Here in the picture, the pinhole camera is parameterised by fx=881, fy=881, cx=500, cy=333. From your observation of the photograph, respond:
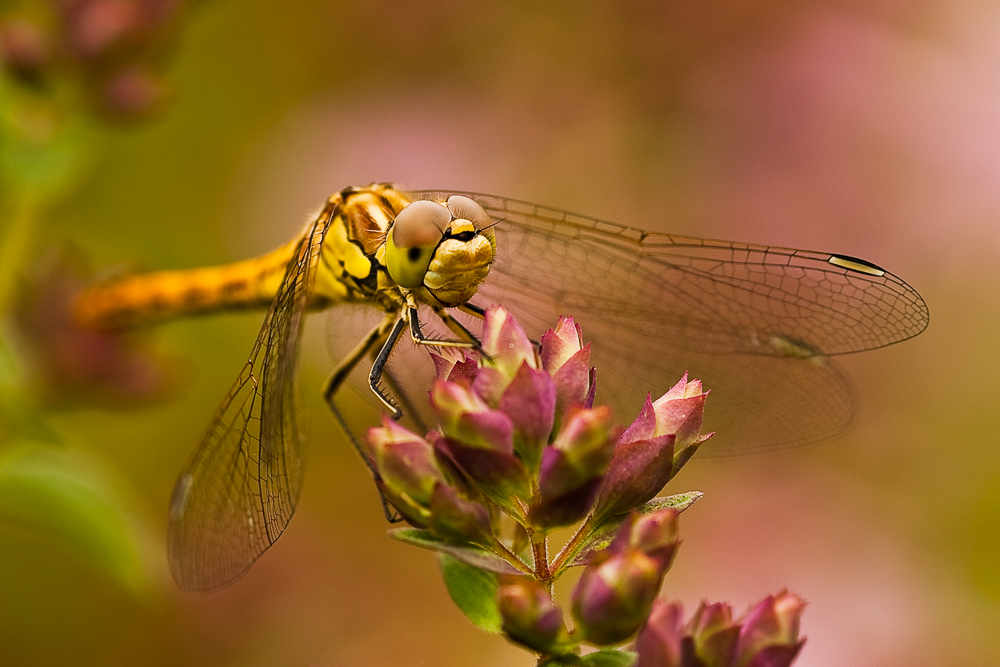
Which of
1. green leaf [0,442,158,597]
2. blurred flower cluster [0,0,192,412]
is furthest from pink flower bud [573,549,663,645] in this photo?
blurred flower cluster [0,0,192,412]

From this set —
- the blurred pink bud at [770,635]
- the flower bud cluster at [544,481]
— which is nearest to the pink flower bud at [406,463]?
the flower bud cluster at [544,481]

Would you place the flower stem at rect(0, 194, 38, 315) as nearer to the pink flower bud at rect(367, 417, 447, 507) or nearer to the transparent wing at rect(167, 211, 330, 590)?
the transparent wing at rect(167, 211, 330, 590)

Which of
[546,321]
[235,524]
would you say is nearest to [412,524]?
[235,524]

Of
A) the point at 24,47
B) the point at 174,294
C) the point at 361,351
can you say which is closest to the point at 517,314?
the point at 361,351

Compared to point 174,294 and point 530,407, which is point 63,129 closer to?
point 174,294

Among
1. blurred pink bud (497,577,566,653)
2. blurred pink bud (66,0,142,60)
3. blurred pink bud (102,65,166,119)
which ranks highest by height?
blurred pink bud (66,0,142,60)

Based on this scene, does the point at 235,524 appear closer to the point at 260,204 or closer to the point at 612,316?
the point at 612,316
